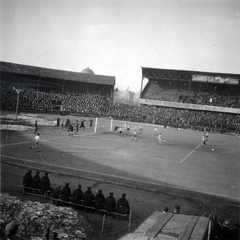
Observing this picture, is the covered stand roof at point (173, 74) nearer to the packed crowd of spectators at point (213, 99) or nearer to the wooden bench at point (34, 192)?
the packed crowd of spectators at point (213, 99)

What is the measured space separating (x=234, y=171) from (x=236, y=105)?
3829 cm

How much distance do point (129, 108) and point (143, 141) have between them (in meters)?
28.8

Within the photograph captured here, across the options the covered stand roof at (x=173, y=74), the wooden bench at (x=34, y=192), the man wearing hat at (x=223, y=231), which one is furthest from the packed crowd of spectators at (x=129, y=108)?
the man wearing hat at (x=223, y=231)

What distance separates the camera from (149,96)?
6119 cm

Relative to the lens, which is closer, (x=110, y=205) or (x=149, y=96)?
(x=110, y=205)

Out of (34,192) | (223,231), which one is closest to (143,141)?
(34,192)

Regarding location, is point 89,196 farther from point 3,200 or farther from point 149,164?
point 149,164

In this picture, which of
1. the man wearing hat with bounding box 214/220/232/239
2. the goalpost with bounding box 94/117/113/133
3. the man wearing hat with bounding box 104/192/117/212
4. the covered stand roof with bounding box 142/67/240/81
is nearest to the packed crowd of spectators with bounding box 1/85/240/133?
the covered stand roof with bounding box 142/67/240/81

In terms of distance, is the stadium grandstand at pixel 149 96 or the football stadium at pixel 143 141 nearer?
the football stadium at pixel 143 141

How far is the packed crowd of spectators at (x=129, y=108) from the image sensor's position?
151ft

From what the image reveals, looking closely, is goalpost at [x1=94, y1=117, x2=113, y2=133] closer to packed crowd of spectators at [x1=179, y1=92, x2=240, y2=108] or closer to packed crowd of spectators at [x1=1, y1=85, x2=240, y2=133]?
packed crowd of spectators at [x1=1, y1=85, x2=240, y2=133]

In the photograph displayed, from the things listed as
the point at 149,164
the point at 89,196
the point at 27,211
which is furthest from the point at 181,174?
the point at 27,211

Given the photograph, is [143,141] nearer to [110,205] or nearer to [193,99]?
[110,205]

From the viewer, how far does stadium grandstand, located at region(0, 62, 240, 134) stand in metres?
48.2
